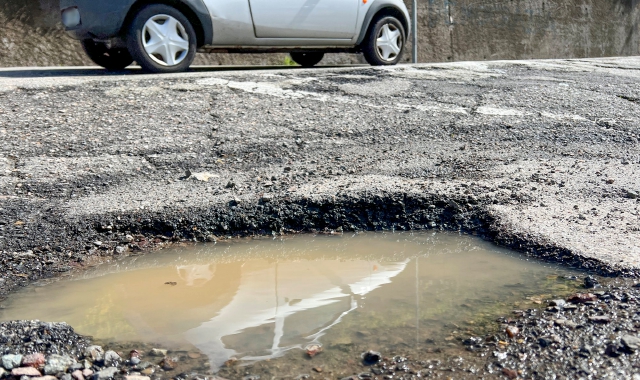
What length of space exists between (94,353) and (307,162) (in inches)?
79.8

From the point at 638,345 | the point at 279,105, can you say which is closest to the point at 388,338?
the point at 638,345

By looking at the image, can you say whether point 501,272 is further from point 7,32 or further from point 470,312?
point 7,32

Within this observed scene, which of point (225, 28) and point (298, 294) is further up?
point (225, 28)

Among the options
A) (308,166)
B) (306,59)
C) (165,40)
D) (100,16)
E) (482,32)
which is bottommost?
(308,166)

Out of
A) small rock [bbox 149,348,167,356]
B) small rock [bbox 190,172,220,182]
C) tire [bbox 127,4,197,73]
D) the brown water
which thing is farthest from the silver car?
small rock [bbox 149,348,167,356]

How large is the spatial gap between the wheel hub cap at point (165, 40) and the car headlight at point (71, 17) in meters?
0.68

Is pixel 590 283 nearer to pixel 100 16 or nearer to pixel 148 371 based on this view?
pixel 148 371

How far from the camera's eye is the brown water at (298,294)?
188cm

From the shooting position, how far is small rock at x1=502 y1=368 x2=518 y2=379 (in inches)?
62.1

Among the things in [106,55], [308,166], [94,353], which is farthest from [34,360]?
[106,55]

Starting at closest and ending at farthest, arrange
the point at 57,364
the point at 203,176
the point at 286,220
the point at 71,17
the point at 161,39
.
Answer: the point at 57,364 → the point at 286,220 → the point at 203,176 → the point at 161,39 → the point at 71,17

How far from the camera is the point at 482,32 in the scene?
12805 millimetres

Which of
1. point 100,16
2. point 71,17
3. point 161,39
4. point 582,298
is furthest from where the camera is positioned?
point 71,17

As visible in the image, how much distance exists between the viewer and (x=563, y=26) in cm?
1423
